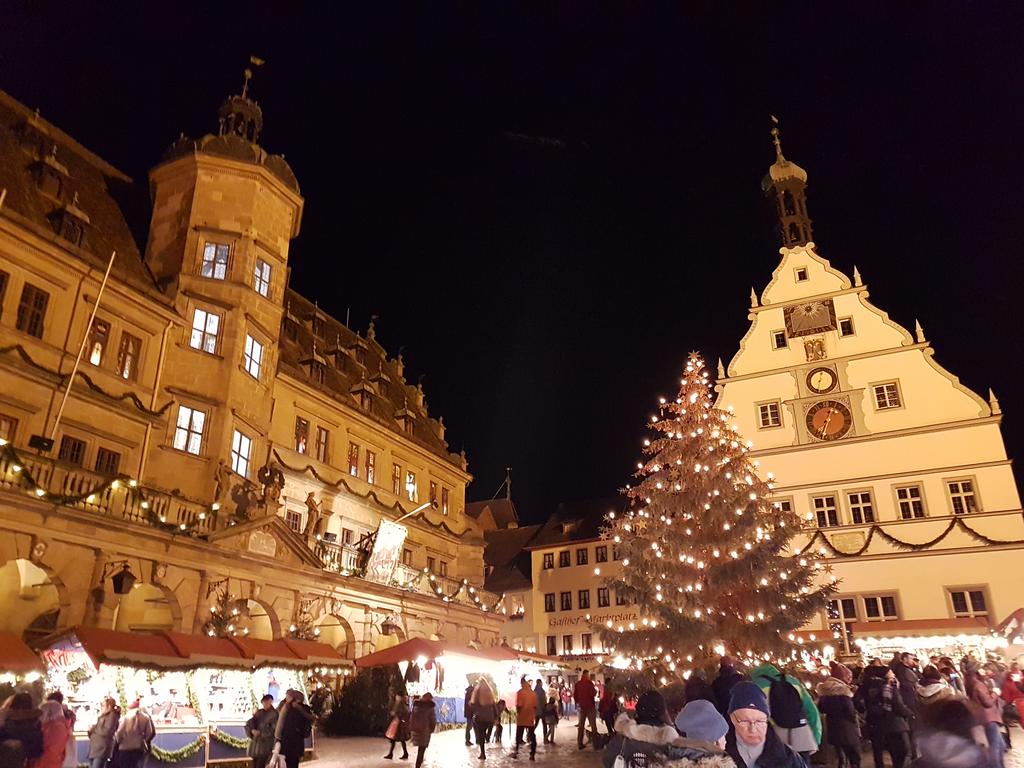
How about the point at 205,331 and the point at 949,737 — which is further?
the point at 205,331

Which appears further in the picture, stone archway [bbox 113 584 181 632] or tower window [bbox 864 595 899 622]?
tower window [bbox 864 595 899 622]

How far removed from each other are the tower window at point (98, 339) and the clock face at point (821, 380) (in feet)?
101

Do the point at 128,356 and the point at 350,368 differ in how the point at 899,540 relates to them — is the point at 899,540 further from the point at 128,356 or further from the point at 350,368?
the point at 128,356

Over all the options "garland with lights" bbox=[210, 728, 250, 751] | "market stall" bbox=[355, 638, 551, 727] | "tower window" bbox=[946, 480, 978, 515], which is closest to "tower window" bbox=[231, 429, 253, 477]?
"market stall" bbox=[355, 638, 551, 727]

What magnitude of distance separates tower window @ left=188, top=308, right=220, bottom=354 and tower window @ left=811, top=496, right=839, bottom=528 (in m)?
27.2

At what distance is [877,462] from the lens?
3400cm

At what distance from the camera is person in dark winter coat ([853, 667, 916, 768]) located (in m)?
12.4

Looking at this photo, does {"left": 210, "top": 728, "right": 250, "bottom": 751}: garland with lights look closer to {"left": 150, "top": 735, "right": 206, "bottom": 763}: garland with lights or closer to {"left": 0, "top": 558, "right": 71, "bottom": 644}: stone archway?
{"left": 150, "top": 735, "right": 206, "bottom": 763}: garland with lights

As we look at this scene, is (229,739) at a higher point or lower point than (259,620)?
lower

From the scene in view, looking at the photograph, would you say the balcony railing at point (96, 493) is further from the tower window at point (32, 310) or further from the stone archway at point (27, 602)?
the tower window at point (32, 310)

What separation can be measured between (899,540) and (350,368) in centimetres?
2632

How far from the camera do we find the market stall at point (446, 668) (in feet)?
72.2

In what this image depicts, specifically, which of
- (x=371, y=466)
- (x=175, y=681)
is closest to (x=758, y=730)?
(x=175, y=681)

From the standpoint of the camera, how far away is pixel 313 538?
25.5m
